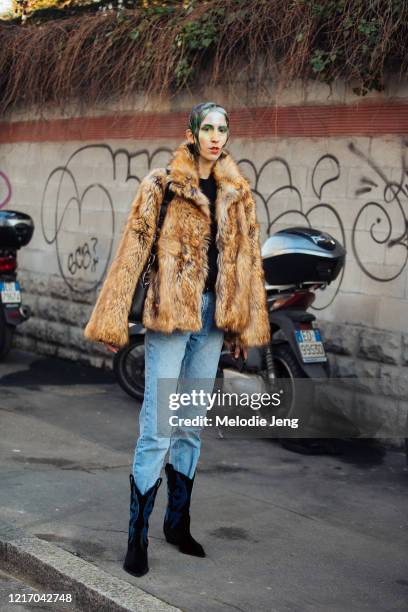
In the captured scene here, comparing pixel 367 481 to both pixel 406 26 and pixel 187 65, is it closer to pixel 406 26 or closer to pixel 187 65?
pixel 406 26

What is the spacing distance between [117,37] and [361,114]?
288 centimetres

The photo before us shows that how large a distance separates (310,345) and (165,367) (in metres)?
2.83

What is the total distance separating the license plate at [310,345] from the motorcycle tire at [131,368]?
1804 millimetres

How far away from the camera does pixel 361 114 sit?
7.92m

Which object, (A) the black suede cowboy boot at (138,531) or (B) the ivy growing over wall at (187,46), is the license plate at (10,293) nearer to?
(B) the ivy growing over wall at (187,46)

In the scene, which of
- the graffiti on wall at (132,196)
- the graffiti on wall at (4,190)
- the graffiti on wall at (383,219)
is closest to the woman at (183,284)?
the graffiti on wall at (383,219)

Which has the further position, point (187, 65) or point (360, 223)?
point (187, 65)

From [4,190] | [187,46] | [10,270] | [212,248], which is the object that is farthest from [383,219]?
[4,190]

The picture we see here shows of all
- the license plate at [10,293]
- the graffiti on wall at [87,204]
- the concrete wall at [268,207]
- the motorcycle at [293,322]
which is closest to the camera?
the motorcycle at [293,322]

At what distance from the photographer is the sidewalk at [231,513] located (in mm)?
4695

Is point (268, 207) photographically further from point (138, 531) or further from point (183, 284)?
point (138, 531)

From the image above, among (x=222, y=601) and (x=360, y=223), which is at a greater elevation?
(x=360, y=223)

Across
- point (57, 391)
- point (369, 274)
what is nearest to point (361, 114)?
point (369, 274)

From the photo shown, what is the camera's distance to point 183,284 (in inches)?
186
